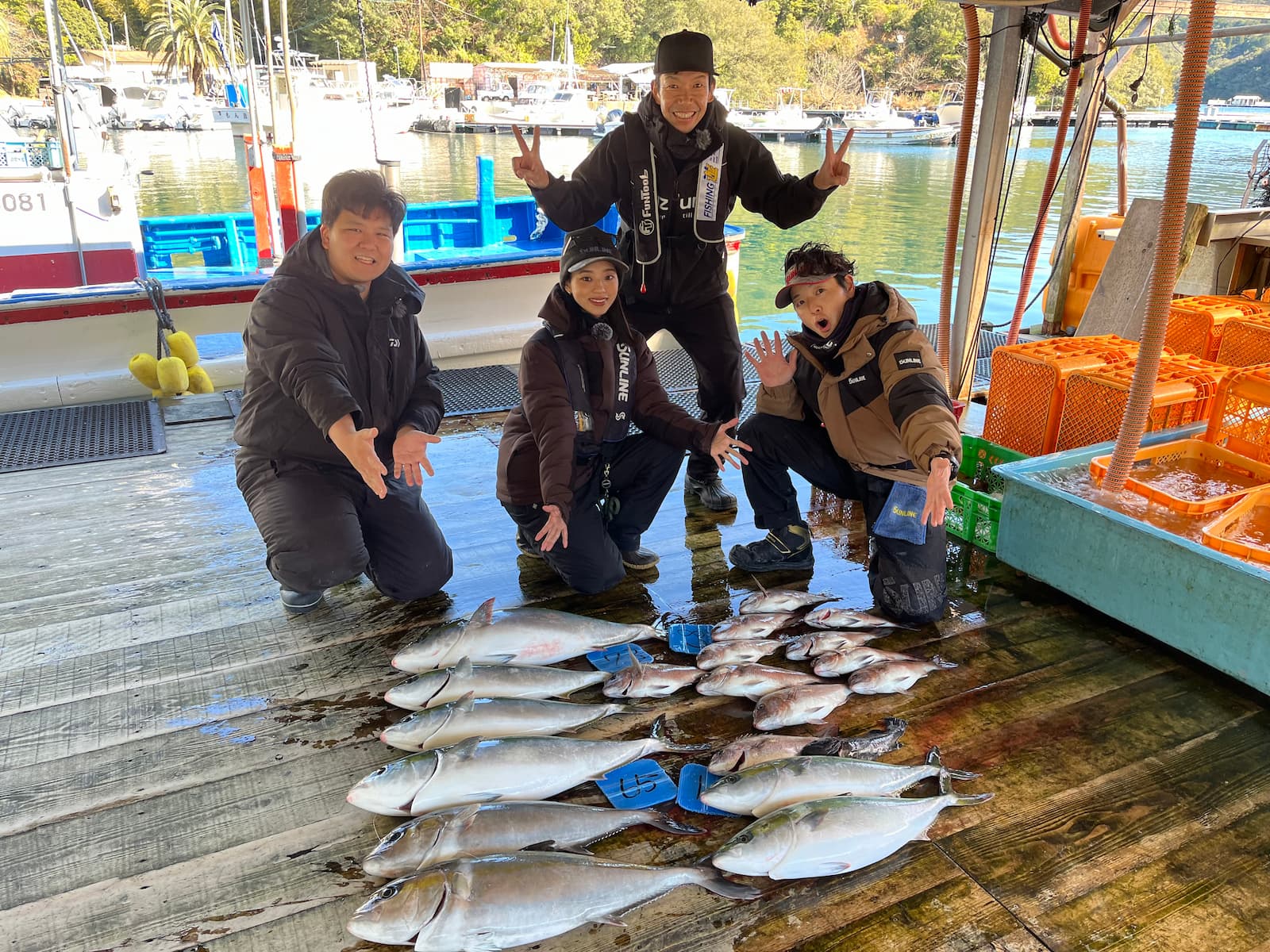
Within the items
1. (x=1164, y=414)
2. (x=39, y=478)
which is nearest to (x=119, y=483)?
(x=39, y=478)

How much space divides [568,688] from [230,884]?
1008 millimetres

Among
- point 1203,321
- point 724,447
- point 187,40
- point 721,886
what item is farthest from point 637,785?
point 187,40

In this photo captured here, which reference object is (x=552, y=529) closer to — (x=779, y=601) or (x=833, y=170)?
(x=779, y=601)

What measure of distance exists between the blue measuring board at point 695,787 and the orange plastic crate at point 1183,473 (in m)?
1.96

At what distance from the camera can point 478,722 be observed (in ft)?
7.23

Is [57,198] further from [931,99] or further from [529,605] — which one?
[931,99]

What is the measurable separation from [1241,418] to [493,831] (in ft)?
10.6

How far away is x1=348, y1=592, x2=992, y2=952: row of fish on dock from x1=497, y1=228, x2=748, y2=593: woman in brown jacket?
1.63ft

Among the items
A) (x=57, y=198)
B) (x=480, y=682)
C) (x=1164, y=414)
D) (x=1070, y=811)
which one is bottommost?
(x=1070, y=811)

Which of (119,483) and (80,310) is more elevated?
(80,310)

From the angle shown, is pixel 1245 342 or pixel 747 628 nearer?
pixel 747 628

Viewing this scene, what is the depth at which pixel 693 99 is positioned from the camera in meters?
3.55

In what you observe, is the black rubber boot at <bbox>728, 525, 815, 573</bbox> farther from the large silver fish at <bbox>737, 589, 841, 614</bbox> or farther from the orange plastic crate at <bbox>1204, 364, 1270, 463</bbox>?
the orange plastic crate at <bbox>1204, 364, 1270, 463</bbox>

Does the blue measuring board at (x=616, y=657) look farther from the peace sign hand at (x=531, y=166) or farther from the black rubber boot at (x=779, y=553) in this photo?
the peace sign hand at (x=531, y=166)
